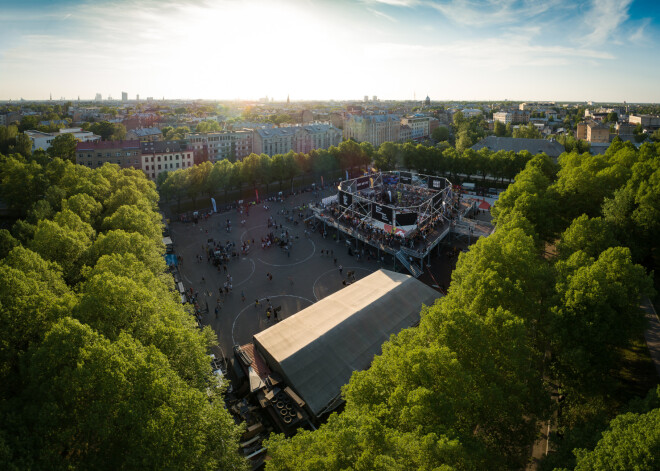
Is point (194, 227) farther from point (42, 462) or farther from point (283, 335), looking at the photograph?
point (42, 462)

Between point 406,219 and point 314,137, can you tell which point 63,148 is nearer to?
point 314,137

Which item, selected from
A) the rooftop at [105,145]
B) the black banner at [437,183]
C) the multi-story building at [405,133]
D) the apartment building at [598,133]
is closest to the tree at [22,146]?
the rooftop at [105,145]

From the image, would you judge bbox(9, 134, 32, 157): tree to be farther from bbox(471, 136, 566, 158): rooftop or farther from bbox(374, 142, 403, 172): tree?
bbox(471, 136, 566, 158): rooftop

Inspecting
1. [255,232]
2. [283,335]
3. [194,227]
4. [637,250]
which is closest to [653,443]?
[283,335]

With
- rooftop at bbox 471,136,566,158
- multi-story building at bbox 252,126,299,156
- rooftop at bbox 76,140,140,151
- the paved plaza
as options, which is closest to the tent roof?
the paved plaza

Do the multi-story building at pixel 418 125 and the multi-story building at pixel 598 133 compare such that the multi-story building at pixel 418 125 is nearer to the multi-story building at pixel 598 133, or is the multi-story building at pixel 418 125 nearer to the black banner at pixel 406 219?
the multi-story building at pixel 598 133

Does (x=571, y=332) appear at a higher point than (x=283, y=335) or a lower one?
higher

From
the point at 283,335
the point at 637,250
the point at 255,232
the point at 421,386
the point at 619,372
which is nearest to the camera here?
the point at 421,386

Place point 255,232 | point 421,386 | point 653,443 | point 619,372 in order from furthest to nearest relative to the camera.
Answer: point 255,232
point 619,372
point 421,386
point 653,443
